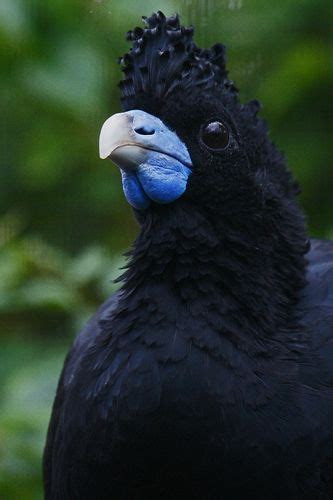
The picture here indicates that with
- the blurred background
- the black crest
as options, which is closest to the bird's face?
the black crest

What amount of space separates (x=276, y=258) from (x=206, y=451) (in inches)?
18.1

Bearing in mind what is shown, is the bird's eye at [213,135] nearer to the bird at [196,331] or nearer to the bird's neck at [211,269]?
the bird at [196,331]

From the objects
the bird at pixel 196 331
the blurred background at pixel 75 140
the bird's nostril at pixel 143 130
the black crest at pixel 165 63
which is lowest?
the bird at pixel 196 331

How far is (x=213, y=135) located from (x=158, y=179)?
0.16 meters

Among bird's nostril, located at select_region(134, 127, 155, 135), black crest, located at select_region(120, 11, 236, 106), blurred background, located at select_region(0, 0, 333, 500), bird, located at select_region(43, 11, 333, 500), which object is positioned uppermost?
blurred background, located at select_region(0, 0, 333, 500)

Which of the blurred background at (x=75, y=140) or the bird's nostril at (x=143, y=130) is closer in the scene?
the bird's nostril at (x=143, y=130)

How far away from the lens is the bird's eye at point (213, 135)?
2.31 m

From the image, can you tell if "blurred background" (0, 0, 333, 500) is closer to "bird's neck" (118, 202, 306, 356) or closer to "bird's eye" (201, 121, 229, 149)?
"bird's neck" (118, 202, 306, 356)

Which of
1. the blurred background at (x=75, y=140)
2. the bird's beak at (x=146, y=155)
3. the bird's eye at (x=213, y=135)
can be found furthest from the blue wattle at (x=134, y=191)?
the blurred background at (x=75, y=140)

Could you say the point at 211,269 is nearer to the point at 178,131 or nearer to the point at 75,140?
the point at 178,131

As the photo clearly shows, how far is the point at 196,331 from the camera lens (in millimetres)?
2320

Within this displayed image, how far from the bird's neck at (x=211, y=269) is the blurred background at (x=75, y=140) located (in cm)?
96

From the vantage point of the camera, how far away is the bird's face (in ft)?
7.43

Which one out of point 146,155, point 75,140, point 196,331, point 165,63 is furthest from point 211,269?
point 75,140
